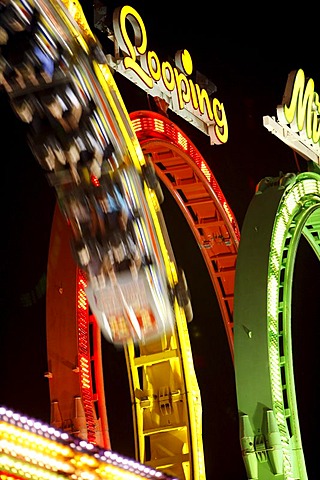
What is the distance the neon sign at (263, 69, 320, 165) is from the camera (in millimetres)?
13352

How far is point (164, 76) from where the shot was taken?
1249 cm

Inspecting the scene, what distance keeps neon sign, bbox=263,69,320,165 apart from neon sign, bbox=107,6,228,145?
4.05ft

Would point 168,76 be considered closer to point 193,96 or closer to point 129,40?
point 193,96

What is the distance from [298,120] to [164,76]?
7.65 feet

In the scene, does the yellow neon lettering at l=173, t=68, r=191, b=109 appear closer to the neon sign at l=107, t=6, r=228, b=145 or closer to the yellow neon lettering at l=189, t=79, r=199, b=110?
the neon sign at l=107, t=6, r=228, b=145

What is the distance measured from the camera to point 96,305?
29.0ft

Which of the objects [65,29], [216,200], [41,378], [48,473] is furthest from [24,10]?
[41,378]

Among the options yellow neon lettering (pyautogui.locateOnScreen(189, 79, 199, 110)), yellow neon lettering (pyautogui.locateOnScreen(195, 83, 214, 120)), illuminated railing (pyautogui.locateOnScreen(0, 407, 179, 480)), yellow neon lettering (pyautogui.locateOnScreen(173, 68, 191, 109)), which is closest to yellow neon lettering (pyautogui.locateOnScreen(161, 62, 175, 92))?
yellow neon lettering (pyautogui.locateOnScreen(173, 68, 191, 109))

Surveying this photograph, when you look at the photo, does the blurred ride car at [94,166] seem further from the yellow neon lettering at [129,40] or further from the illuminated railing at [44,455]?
the illuminated railing at [44,455]

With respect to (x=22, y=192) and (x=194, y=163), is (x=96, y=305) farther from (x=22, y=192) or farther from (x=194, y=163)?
(x=22, y=192)

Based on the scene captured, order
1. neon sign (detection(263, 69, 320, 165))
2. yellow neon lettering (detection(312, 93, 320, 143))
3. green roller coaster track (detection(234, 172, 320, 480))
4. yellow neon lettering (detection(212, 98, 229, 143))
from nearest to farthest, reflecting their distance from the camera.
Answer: green roller coaster track (detection(234, 172, 320, 480)) → neon sign (detection(263, 69, 320, 165)) → yellow neon lettering (detection(312, 93, 320, 143)) → yellow neon lettering (detection(212, 98, 229, 143))

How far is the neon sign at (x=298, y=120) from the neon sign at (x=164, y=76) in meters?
1.24

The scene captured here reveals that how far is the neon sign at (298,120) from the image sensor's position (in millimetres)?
13352

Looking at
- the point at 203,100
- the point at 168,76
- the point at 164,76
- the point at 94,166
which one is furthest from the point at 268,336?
the point at 203,100
